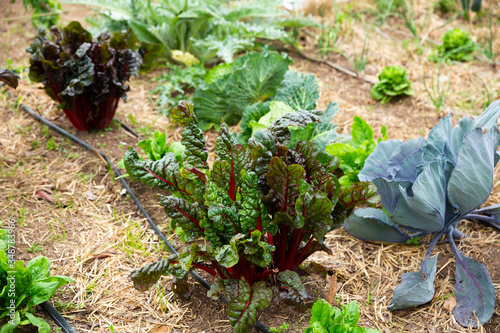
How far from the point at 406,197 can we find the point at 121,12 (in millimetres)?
2932

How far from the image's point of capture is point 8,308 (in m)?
1.39

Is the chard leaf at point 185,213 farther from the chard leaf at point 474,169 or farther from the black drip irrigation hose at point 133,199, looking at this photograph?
the chard leaf at point 474,169

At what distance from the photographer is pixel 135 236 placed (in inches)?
78.2

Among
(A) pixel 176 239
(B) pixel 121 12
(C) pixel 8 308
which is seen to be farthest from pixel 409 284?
(B) pixel 121 12

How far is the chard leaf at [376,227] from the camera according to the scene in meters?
1.91

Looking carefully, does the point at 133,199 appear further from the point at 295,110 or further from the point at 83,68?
the point at 295,110

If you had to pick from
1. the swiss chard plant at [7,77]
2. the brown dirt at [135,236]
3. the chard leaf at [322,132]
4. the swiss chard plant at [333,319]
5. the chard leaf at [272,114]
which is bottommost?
the brown dirt at [135,236]

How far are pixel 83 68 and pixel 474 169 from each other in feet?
7.22

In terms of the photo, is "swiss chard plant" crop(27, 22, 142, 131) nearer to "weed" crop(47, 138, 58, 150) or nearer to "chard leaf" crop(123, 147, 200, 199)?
"weed" crop(47, 138, 58, 150)

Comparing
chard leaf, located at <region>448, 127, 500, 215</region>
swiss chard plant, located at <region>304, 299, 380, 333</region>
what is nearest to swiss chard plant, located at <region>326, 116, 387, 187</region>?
chard leaf, located at <region>448, 127, 500, 215</region>

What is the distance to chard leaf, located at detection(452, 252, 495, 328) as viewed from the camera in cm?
161

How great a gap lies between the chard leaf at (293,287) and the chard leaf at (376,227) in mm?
582

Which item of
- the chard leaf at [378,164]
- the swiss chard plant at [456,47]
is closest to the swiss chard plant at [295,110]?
the chard leaf at [378,164]

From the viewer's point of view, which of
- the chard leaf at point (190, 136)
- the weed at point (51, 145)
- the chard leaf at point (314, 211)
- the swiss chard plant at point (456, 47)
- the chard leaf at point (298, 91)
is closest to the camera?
the chard leaf at point (314, 211)
